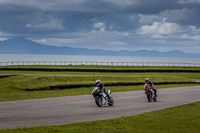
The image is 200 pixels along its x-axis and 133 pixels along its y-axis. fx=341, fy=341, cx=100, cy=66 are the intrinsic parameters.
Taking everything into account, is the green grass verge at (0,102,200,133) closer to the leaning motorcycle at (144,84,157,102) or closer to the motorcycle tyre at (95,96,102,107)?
the motorcycle tyre at (95,96,102,107)

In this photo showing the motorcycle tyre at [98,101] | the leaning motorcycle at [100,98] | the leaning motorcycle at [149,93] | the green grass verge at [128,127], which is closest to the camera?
the green grass verge at [128,127]

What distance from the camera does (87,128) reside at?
12250mm

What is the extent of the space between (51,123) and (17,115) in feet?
11.5

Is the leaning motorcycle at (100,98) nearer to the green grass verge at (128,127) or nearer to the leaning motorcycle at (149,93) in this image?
the leaning motorcycle at (149,93)

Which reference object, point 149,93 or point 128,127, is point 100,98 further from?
point 128,127

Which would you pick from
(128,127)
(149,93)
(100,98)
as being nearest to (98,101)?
(100,98)

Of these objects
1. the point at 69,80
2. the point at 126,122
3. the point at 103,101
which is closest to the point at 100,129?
the point at 126,122

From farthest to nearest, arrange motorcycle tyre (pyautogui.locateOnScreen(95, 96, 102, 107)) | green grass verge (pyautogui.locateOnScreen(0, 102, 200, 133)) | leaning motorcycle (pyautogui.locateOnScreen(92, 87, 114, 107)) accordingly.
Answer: motorcycle tyre (pyautogui.locateOnScreen(95, 96, 102, 107)), leaning motorcycle (pyautogui.locateOnScreen(92, 87, 114, 107)), green grass verge (pyautogui.locateOnScreen(0, 102, 200, 133))

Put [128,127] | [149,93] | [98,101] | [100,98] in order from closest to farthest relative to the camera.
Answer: [128,127]
[98,101]
[100,98]
[149,93]

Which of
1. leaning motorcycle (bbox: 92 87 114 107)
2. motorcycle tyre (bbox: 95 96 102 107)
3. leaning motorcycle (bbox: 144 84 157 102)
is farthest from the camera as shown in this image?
leaning motorcycle (bbox: 144 84 157 102)

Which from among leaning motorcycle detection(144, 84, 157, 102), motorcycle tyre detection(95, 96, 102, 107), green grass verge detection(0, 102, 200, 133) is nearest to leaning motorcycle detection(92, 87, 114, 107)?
motorcycle tyre detection(95, 96, 102, 107)

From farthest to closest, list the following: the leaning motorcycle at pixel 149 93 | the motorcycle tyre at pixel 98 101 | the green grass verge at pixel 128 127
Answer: the leaning motorcycle at pixel 149 93
the motorcycle tyre at pixel 98 101
the green grass verge at pixel 128 127

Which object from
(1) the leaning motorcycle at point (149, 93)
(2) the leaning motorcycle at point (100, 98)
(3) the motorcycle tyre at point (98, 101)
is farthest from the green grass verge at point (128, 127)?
(1) the leaning motorcycle at point (149, 93)

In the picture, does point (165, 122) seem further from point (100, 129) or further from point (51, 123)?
point (51, 123)
